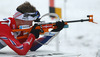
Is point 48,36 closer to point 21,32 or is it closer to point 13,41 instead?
point 21,32

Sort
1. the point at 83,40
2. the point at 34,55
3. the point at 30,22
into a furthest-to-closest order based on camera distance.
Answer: the point at 83,40 < the point at 30,22 < the point at 34,55

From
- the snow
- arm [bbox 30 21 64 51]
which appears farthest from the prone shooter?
the snow

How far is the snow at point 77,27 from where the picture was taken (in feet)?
13.7

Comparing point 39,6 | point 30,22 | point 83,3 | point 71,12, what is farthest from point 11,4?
point 30,22

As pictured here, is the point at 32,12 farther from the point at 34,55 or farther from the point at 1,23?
the point at 34,55

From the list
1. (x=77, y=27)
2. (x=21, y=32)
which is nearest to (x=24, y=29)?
(x=21, y=32)

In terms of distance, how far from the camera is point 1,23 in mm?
2062

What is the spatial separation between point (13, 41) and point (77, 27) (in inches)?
152

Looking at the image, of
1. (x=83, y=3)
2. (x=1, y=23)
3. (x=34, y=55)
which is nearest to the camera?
(x=34, y=55)

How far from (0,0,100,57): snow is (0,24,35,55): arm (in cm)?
160

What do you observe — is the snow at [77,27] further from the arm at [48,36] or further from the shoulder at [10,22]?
the shoulder at [10,22]

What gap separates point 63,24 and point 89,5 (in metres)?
4.84

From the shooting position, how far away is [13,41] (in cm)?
199

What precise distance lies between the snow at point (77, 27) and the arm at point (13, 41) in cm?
160
